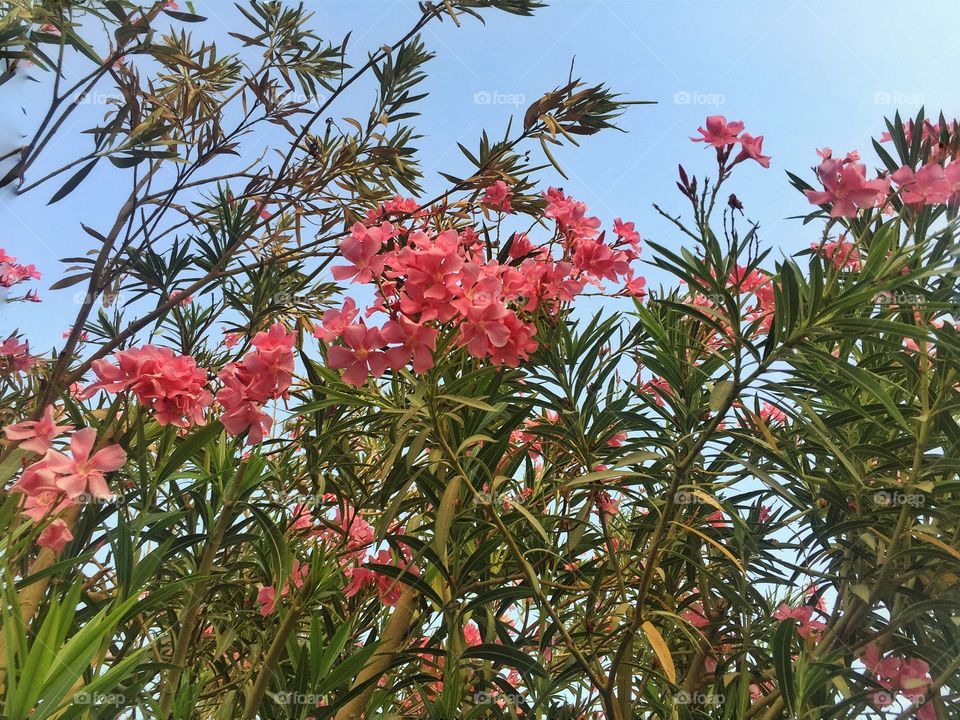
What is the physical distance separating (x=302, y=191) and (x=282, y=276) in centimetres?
38

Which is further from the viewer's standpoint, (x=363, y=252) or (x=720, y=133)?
(x=720, y=133)

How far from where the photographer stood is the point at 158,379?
1.10 metres

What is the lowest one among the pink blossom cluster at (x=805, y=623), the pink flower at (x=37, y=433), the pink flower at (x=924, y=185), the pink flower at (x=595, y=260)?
the pink blossom cluster at (x=805, y=623)

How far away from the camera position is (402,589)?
4.26 feet

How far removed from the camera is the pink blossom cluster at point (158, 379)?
1.10m

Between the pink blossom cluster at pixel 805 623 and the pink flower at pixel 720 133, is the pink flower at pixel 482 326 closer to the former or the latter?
the pink flower at pixel 720 133

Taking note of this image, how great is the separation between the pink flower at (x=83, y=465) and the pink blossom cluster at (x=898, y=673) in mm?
1309

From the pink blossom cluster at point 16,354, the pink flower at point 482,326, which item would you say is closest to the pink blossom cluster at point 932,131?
the pink flower at point 482,326

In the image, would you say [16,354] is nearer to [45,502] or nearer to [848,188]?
[45,502]

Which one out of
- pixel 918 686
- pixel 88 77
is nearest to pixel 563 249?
pixel 918 686

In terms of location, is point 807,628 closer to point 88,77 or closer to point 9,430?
point 9,430

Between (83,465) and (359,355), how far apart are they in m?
0.47

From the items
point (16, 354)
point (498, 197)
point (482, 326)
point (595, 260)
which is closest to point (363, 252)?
point (482, 326)

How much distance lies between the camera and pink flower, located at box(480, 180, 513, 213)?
5.65 feet
